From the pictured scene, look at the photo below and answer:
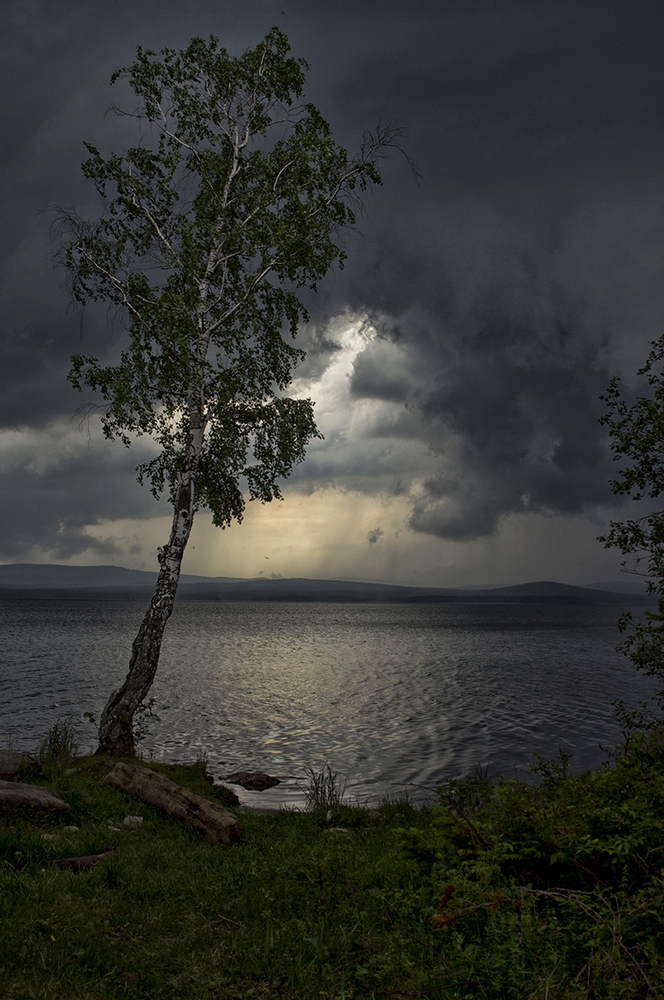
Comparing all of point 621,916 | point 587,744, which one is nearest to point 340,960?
point 621,916

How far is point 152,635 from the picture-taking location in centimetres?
1727

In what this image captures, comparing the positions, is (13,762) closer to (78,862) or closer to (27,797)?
(27,797)

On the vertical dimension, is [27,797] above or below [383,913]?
below

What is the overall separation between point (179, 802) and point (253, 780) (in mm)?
7539

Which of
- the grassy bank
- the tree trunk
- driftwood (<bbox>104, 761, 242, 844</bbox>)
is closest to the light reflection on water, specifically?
the grassy bank

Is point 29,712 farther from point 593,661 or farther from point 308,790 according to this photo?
point 593,661

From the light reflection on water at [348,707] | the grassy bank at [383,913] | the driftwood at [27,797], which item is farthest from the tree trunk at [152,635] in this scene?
the grassy bank at [383,913]

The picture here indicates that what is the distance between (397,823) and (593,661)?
57976mm

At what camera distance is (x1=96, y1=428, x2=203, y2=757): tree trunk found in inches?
658

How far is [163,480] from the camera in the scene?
20750mm

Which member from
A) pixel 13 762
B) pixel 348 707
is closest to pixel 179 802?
pixel 13 762

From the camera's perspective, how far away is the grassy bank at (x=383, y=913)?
508cm

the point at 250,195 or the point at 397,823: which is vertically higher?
the point at 250,195

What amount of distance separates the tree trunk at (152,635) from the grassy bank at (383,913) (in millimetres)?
7749
